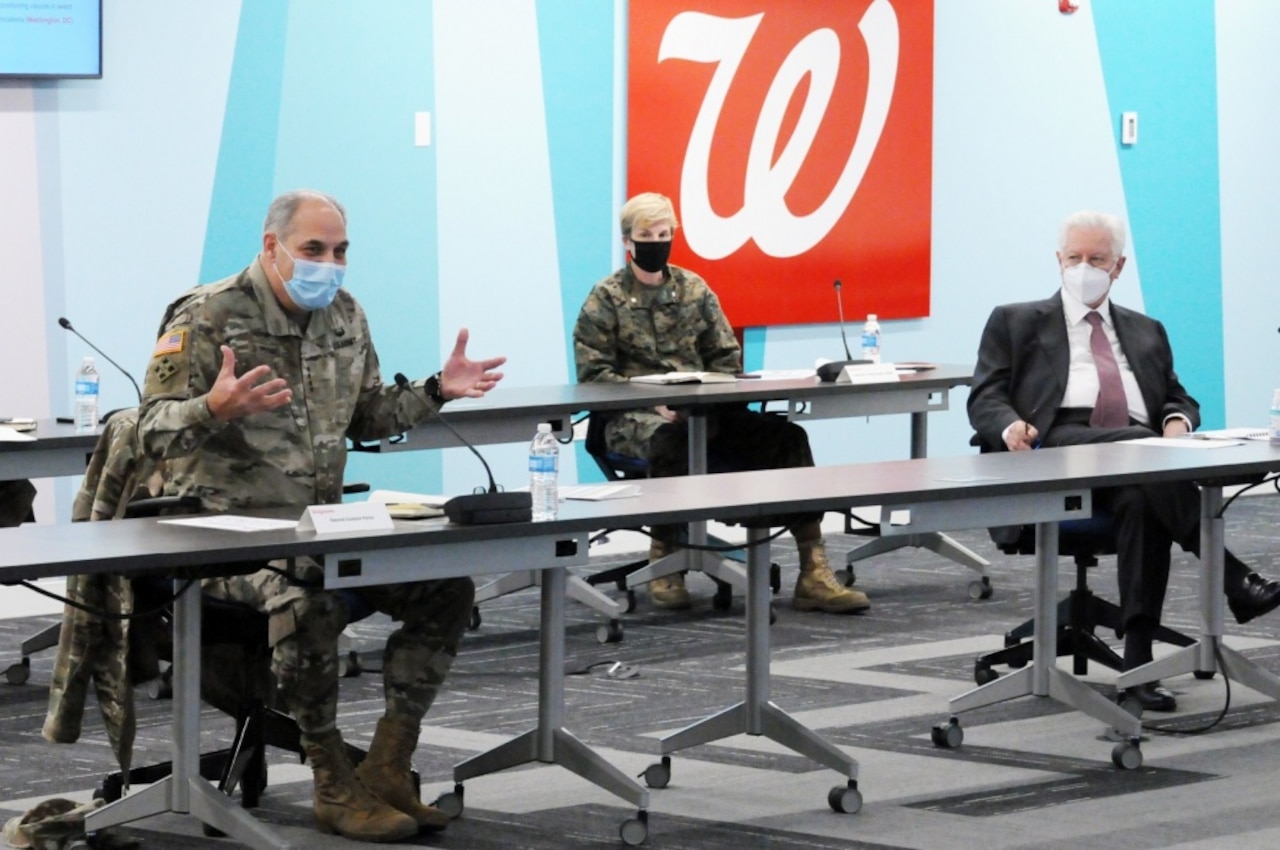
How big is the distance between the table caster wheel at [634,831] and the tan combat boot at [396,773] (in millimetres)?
341

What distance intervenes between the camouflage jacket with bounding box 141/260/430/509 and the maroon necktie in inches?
81.2

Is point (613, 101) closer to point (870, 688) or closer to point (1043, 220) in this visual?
point (1043, 220)

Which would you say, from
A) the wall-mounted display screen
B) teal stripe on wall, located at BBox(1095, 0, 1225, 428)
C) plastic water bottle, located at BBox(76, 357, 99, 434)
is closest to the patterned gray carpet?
plastic water bottle, located at BBox(76, 357, 99, 434)

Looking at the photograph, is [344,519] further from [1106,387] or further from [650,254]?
[650,254]

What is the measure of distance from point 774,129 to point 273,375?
4343 millimetres

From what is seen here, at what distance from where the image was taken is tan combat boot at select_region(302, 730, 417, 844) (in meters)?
3.58

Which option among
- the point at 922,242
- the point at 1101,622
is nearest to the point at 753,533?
the point at 1101,622

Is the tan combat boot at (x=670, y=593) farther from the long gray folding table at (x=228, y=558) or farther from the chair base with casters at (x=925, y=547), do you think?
the long gray folding table at (x=228, y=558)

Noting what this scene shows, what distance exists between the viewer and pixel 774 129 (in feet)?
25.7

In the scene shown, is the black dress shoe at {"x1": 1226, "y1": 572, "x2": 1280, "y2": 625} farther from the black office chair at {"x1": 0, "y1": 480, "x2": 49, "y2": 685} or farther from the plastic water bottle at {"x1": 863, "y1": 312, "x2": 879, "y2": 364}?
the black office chair at {"x1": 0, "y1": 480, "x2": 49, "y2": 685}

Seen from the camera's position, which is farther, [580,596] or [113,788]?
[580,596]

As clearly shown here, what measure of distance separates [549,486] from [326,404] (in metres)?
0.57

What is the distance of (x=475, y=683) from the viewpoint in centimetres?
503

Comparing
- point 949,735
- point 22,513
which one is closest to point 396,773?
point 949,735
